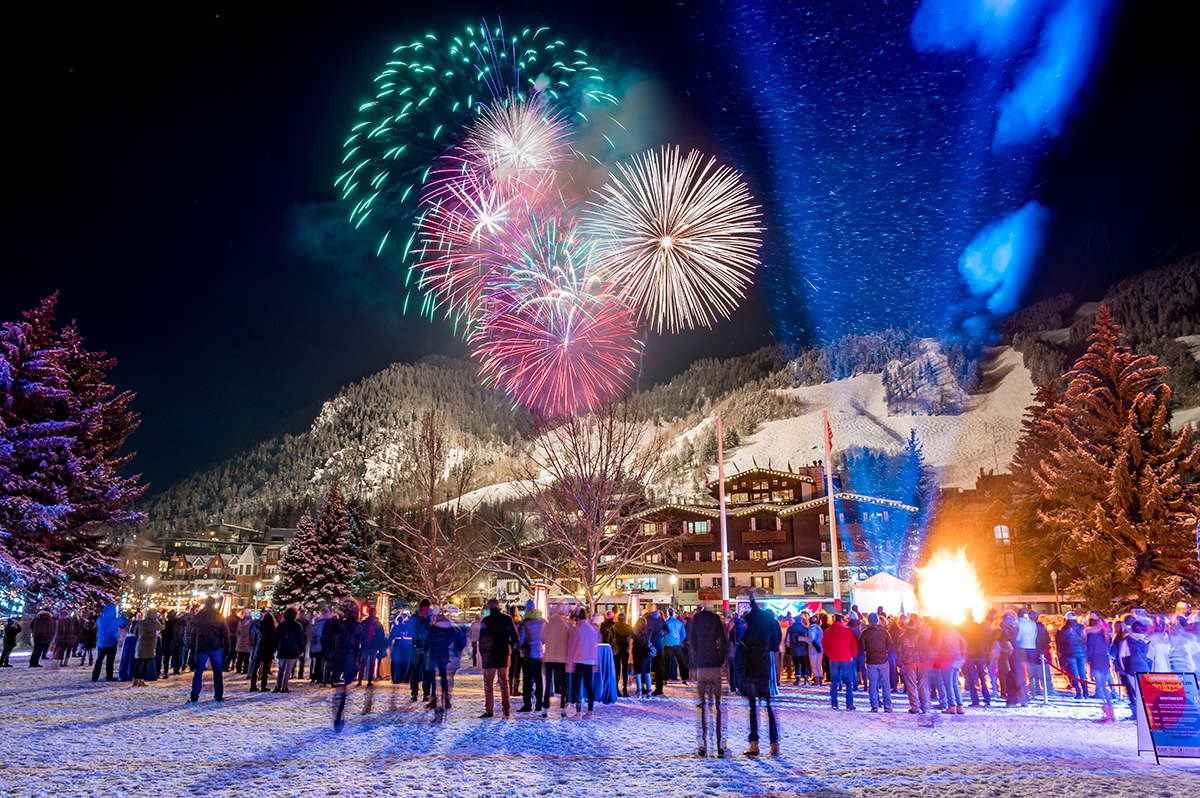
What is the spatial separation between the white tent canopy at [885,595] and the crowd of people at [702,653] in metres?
6.00

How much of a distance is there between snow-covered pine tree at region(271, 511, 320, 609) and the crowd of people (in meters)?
34.1

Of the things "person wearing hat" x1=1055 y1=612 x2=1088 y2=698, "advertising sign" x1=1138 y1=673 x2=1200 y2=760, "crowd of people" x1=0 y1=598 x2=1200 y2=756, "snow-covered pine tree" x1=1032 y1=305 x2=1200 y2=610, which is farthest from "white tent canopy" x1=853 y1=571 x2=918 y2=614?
"advertising sign" x1=1138 y1=673 x2=1200 y2=760

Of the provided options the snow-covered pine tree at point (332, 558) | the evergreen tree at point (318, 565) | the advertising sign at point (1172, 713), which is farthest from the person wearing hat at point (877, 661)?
the snow-covered pine tree at point (332, 558)

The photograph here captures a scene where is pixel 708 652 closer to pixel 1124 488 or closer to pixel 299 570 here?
pixel 1124 488

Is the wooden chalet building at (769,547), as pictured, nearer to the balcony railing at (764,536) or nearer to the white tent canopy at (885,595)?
the balcony railing at (764,536)

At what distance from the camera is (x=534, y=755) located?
8859 mm

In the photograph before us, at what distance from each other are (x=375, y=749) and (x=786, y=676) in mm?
15998

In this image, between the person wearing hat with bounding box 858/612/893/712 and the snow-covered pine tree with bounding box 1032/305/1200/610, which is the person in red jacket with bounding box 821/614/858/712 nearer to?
the person wearing hat with bounding box 858/612/893/712

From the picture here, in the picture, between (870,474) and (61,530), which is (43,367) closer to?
(61,530)

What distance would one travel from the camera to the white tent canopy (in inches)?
1029

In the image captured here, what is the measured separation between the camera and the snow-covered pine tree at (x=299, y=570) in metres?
52.9

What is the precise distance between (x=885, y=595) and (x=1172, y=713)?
17.6 metres

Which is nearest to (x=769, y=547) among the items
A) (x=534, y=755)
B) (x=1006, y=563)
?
(x=1006, y=563)

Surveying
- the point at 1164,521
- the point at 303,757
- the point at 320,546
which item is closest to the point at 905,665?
the point at 303,757
